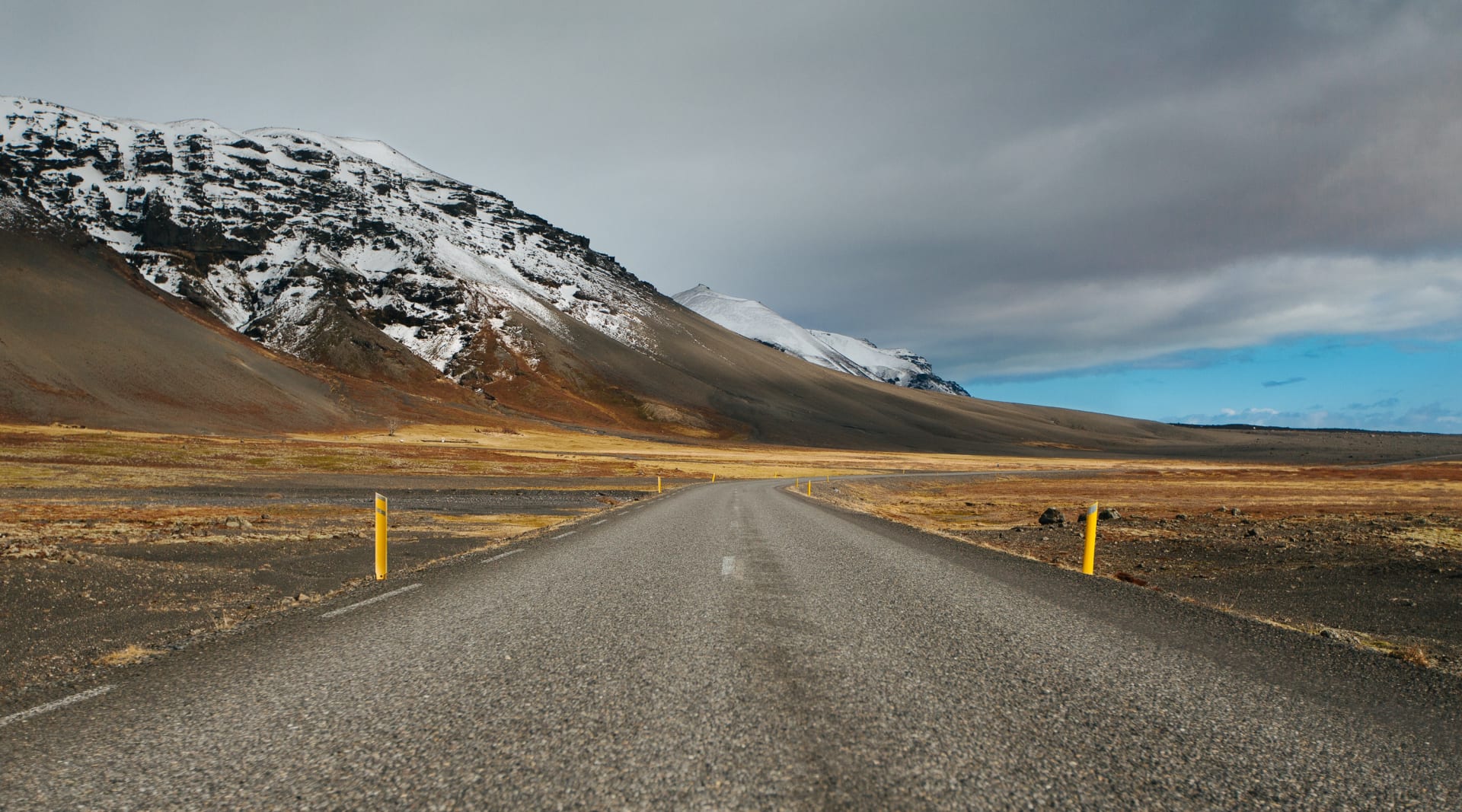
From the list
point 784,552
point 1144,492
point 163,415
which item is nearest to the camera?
point 784,552

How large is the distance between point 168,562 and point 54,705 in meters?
8.95

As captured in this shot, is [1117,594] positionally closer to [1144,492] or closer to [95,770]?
[95,770]

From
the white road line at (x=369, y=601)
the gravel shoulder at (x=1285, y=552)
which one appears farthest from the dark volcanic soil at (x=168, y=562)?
the gravel shoulder at (x=1285, y=552)

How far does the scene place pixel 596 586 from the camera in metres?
9.77

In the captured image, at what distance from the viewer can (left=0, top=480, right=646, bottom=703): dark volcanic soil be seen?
7227mm

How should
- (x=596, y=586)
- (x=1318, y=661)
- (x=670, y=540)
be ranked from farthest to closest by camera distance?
(x=670, y=540) → (x=596, y=586) → (x=1318, y=661)

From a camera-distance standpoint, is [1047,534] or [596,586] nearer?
[596,586]

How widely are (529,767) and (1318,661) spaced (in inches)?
277

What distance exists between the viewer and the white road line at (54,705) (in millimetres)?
4674

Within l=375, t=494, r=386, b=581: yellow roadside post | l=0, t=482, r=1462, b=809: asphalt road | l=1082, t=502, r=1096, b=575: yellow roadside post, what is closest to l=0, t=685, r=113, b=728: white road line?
l=0, t=482, r=1462, b=809: asphalt road

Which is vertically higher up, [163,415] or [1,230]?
[1,230]

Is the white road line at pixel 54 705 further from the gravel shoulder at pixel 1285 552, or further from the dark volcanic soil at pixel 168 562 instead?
the gravel shoulder at pixel 1285 552

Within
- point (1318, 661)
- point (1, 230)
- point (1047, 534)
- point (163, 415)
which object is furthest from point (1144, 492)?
point (1, 230)

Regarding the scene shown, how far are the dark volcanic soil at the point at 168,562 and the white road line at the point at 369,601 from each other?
1021 millimetres
